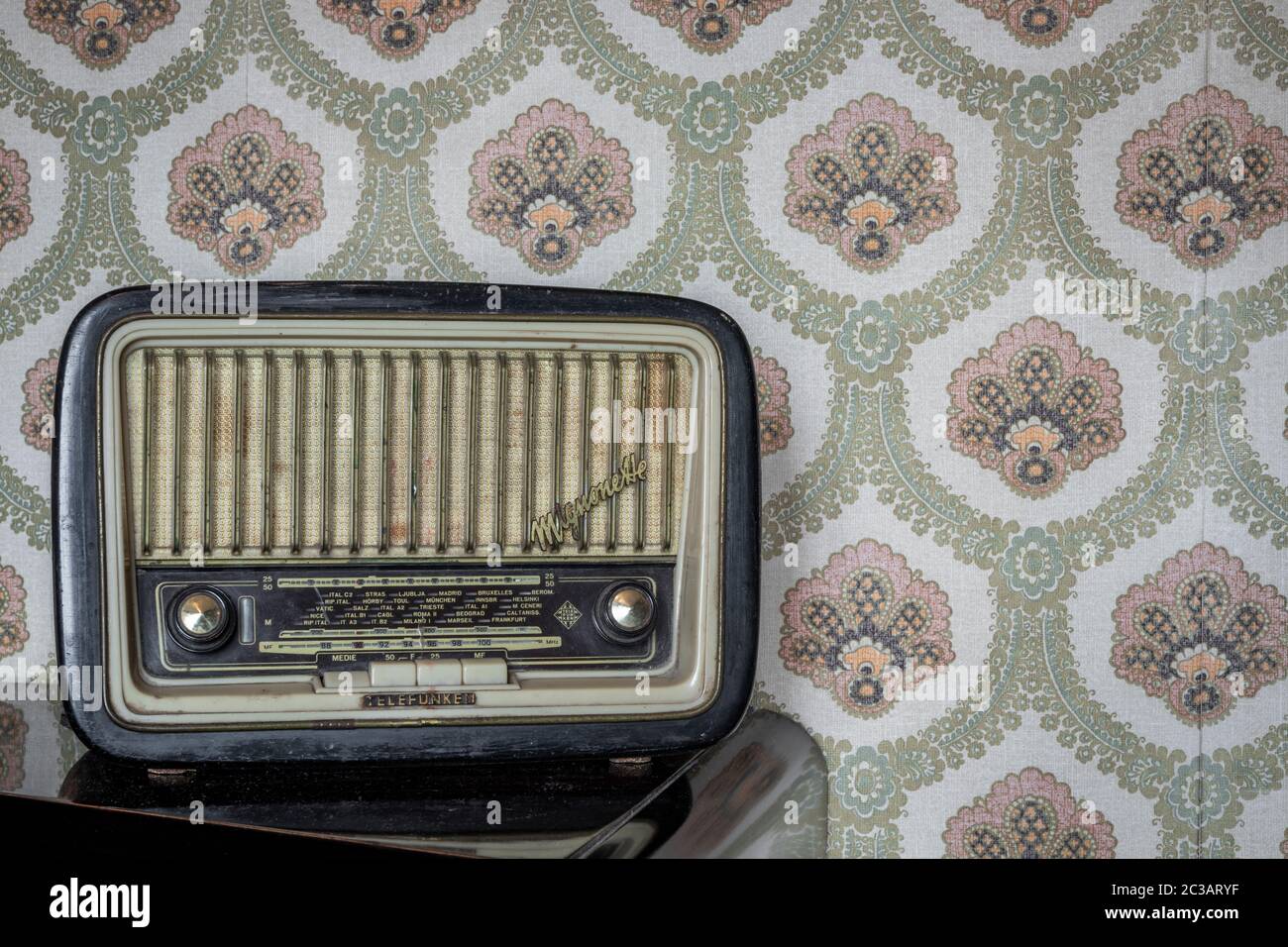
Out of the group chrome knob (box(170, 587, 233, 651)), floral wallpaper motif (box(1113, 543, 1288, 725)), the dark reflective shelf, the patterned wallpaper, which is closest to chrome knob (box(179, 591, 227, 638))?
chrome knob (box(170, 587, 233, 651))

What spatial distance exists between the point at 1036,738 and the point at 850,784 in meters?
0.29

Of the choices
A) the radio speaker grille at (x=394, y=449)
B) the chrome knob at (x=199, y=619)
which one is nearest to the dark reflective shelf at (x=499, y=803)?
the chrome knob at (x=199, y=619)

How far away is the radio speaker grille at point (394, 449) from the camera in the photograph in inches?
39.8

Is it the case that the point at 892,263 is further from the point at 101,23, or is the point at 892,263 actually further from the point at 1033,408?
the point at 101,23

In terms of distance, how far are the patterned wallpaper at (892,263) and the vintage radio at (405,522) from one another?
254mm

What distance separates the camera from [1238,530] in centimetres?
134

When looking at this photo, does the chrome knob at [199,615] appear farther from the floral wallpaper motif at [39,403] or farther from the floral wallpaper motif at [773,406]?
the floral wallpaper motif at [773,406]

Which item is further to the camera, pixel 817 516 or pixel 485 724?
pixel 817 516

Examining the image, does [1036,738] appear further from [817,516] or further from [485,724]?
[485,724]
